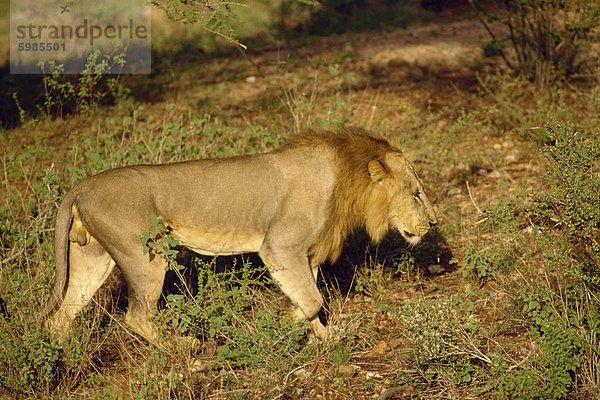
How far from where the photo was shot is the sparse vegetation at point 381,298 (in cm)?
437

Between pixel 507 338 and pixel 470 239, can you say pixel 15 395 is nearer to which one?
pixel 507 338

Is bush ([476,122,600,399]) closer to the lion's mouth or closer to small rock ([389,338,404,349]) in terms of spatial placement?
the lion's mouth

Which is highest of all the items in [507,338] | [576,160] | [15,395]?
[576,160]

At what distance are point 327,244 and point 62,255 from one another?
6.18ft

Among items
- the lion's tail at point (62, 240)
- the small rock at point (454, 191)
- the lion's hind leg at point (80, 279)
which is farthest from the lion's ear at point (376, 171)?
the small rock at point (454, 191)

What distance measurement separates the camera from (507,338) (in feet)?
16.4

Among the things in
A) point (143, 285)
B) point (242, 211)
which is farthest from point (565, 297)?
point (143, 285)

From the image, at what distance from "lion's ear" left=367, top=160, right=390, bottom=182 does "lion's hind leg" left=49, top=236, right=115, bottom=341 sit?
2031mm

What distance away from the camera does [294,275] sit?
494cm

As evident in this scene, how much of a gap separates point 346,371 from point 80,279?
6.63ft

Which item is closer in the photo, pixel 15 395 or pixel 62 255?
pixel 15 395

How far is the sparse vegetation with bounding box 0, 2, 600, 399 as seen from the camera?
4.37 m

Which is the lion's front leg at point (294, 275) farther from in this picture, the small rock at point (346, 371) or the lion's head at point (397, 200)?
the lion's head at point (397, 200)

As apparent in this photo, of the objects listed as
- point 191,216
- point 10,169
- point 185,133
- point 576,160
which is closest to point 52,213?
point 10,169
